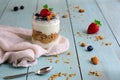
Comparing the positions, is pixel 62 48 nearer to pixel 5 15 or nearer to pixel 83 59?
pixel 83 59

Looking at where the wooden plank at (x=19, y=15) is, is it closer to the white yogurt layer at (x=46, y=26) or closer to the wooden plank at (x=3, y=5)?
the wooden plank at (x=3, y=5)

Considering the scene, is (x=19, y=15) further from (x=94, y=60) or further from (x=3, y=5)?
(x=94, y=60)

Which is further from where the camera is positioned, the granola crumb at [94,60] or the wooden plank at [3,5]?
the wooden plank at [3,5]

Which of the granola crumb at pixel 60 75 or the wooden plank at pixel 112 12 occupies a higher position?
the granola crumb at pixel 60 75

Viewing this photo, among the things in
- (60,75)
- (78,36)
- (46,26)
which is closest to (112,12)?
(78,36)

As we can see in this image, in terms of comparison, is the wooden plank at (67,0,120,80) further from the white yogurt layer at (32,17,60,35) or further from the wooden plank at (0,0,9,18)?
the wooden plank at (0,0,9,18)

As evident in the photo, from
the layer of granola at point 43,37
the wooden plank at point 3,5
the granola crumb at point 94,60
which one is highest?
the layer of granola at point 43,37

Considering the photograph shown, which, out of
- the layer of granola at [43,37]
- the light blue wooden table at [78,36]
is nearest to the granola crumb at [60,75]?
the light blue wooden table at [78,36]
